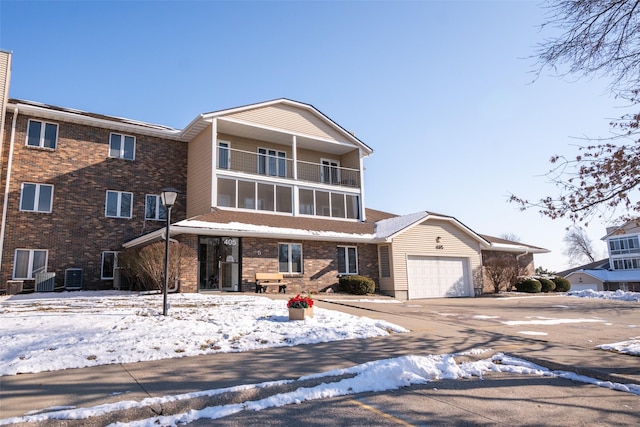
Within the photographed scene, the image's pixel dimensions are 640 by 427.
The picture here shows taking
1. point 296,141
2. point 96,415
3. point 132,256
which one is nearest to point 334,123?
point 296,141

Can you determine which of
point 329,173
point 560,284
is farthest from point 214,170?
point 560,284

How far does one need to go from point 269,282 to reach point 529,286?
1540 centimetres

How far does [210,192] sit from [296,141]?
637 cm

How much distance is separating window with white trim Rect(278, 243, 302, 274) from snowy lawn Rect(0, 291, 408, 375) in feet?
26.2

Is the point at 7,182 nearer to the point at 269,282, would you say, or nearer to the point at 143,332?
the point at 269,282

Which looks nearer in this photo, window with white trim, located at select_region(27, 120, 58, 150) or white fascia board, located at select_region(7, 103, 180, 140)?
white fascia board, located at select_region(7, 103, 180, 140)

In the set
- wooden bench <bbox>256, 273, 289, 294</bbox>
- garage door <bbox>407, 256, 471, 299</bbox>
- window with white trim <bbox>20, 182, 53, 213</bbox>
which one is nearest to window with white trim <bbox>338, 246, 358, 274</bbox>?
garage door <bbox>407, 256, 471, 299</bbox>

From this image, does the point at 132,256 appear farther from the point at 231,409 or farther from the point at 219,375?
the point at 231,409

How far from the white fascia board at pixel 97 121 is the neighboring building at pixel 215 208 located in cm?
6

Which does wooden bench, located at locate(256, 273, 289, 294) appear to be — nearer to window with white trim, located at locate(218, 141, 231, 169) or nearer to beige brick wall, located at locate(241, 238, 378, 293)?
beige brick wall, located at locate(241, 238, 378, 293)

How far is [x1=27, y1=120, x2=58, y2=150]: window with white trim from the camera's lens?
1834 centimetres

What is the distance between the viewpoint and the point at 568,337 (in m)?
8.88

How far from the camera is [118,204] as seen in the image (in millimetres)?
19906

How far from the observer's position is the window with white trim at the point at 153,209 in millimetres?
20594
